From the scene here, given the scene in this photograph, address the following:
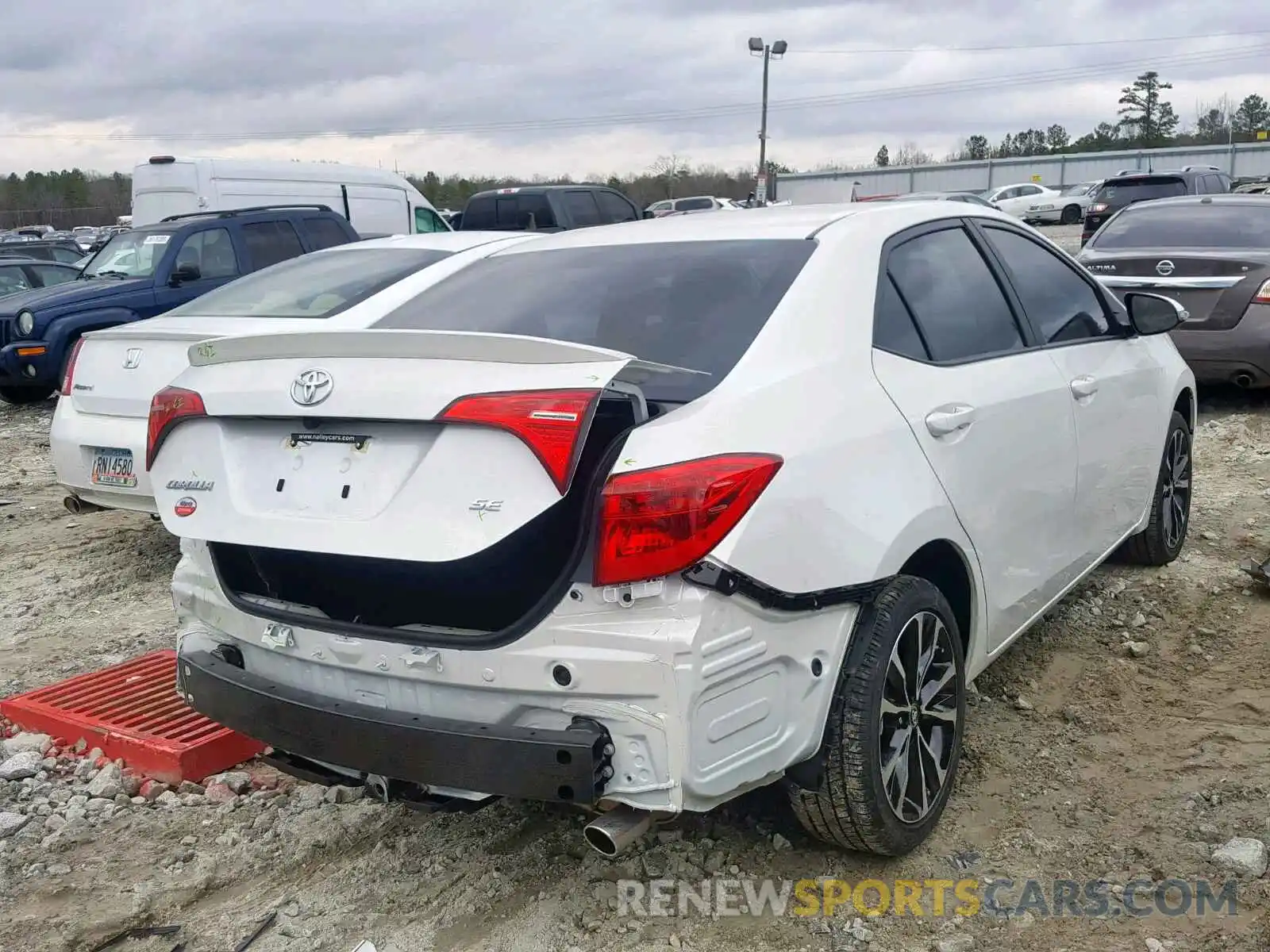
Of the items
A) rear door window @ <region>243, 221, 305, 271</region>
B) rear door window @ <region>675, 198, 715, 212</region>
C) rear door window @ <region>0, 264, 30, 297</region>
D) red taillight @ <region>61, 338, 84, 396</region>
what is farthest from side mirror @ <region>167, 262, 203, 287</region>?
rear door window @ <region>675, 198, 715, 212</region>

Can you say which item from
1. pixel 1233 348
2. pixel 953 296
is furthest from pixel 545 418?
pixel 1233 348

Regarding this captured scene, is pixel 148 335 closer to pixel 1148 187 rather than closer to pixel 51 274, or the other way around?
pixel 51 274

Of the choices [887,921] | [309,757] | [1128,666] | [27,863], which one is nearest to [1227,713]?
[1128,666]

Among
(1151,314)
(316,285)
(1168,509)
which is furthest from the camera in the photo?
(316,285)

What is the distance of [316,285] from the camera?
6.28m

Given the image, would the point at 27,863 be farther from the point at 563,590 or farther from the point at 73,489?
the point at 73,489

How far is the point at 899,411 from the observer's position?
9.95 feet

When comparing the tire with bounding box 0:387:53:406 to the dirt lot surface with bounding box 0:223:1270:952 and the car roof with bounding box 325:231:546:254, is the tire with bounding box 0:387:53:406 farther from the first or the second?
the dirt lot surface with bounding box 0:223:1270:952

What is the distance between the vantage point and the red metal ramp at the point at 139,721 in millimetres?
3750

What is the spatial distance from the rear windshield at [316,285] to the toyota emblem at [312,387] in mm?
3239

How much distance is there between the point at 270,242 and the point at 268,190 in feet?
17.6

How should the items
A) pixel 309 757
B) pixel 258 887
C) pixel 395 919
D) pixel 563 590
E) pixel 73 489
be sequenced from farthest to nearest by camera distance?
pixel 73 489, pixel 258 887, pixel 395 919, pixel 309 757, pixel 563 590

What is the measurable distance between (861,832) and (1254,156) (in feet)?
202

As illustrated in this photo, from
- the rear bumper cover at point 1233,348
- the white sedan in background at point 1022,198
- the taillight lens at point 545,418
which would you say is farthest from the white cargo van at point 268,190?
the white sedan in background at point 1022,198
